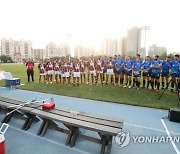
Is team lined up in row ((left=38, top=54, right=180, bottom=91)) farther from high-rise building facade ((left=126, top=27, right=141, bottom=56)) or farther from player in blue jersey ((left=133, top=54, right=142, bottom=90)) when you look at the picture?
high-rise building facade ((left=126, top=27, right=141, bottom=56))

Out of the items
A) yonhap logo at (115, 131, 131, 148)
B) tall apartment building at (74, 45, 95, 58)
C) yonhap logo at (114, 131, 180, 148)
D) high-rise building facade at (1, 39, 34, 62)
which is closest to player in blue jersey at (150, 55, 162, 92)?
yonhap logo at (114, 131, 180, 148)

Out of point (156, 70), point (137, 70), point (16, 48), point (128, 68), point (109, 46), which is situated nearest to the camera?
point (156, 70)

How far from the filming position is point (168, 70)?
395 inches

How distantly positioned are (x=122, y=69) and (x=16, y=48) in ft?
465

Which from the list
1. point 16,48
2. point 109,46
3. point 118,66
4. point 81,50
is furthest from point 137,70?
point 16,48

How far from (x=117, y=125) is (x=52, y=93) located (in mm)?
6944

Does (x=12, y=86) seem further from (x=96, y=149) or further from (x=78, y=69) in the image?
(x=96, y=149)

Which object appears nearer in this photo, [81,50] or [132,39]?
[132,39]

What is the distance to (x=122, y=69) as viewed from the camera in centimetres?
1132

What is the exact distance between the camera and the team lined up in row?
10.1m

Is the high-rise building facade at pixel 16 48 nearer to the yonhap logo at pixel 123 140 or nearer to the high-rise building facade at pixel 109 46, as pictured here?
the high-rise building facade at pixel 109 46

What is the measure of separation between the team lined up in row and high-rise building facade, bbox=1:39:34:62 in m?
125

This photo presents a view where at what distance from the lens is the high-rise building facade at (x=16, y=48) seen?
130100mm

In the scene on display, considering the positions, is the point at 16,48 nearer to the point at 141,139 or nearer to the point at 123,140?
the point at 123,140
